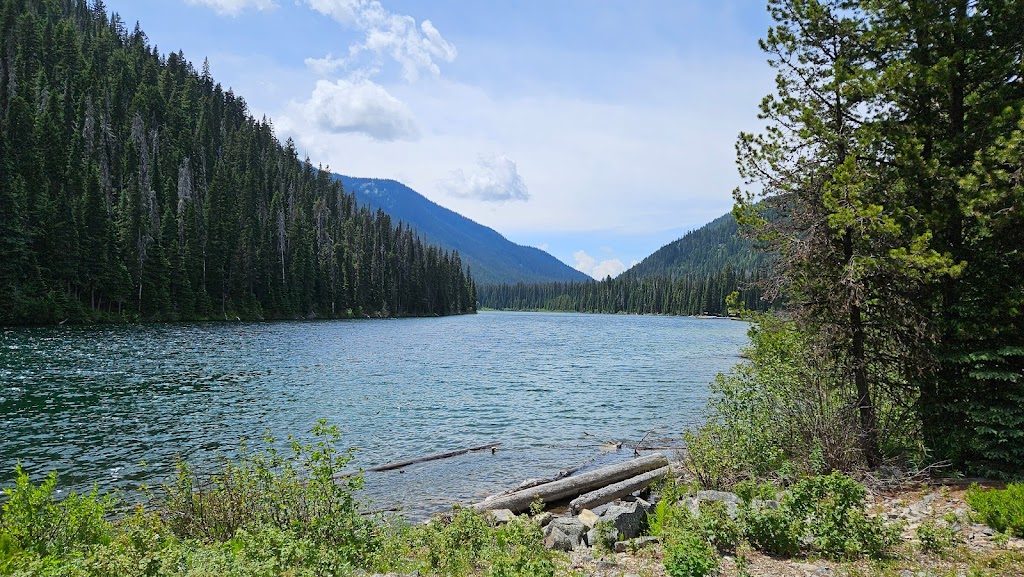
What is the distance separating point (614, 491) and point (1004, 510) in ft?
26.8

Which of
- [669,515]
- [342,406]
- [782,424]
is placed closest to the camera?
[669,515]

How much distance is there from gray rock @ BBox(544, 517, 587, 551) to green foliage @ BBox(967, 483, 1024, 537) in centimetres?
651

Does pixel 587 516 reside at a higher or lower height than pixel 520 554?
lower

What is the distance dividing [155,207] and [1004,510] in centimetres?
11664

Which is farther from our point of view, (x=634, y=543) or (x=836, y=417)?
(x=836, y=417)

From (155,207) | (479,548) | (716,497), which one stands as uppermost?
(155,207)

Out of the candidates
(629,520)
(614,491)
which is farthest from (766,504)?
(614,491)

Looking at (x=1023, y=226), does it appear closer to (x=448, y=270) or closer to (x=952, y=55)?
(x=952, y=55)

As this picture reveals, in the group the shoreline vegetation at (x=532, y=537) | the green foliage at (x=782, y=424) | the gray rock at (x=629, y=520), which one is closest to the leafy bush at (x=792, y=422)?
the green foliage at (x=782, y=424)

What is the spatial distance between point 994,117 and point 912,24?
2.62 metres

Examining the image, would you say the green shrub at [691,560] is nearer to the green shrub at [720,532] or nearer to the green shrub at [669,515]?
the green shrub at [720,532]

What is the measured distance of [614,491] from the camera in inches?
557

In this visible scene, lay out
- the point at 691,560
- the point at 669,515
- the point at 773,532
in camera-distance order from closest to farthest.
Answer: the point at 691,560 → the point at 773,532 → the point at 669,515

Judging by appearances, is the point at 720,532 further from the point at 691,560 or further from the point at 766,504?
the point at 691,560
